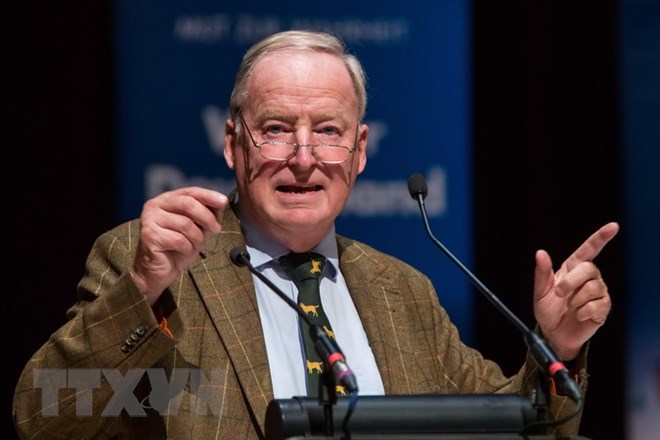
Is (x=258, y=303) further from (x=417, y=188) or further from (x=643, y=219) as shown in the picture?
(x=643, y=219)

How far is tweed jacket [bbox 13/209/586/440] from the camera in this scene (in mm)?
2342

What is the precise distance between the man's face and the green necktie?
4 cm

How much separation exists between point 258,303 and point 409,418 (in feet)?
2.57

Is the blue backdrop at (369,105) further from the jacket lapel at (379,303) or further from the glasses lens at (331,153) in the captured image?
the glasses lens at (331,153)

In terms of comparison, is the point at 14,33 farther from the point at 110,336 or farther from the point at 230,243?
the point at 110,336

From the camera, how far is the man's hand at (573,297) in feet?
8.11

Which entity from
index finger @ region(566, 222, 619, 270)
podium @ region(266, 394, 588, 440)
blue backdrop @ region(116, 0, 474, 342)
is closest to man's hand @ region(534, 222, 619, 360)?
index finger @ region(566, 222, 619, 270)

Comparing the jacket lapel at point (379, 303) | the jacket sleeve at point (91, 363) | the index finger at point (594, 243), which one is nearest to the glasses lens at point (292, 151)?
the jacket lapel at point (379, 303)

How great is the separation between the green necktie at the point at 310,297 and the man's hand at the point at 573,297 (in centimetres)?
49

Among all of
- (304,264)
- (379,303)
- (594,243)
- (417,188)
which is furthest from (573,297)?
(304,264)

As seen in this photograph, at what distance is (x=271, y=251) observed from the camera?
9.41ft

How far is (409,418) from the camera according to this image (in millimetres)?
2025

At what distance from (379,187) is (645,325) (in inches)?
42.8

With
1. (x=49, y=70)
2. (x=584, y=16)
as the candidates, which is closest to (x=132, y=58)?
(x=49, y=70)
